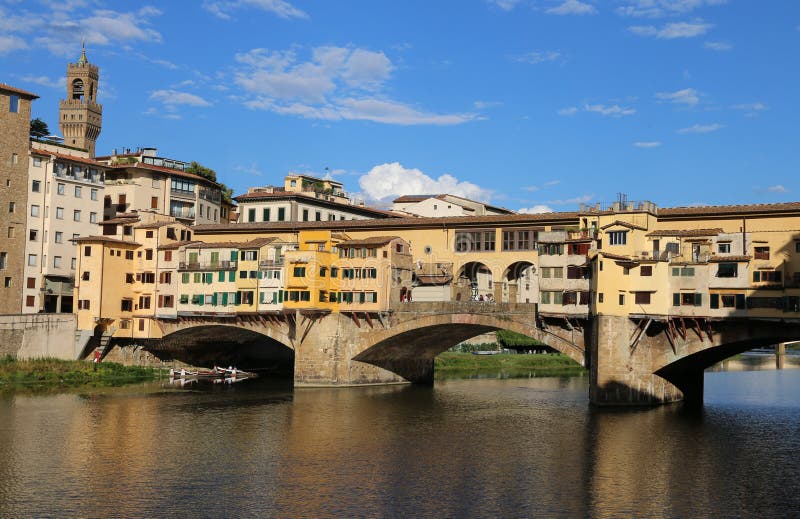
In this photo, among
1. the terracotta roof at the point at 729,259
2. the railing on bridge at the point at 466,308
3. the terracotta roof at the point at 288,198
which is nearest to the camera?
the terracotta roof at the point at 729,259

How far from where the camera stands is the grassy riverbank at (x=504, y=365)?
103750 mm

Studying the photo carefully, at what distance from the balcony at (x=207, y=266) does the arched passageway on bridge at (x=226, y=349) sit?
18.9 feet

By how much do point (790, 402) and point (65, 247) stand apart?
69.4 meters

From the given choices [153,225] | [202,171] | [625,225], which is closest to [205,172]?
[202,171]

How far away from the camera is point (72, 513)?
36875 mm

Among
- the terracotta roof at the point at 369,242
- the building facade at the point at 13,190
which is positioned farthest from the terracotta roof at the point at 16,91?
the terracotta roof at the point at 369,242

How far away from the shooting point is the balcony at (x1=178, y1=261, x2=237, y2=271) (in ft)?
283

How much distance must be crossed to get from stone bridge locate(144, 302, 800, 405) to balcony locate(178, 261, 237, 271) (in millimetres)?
4756

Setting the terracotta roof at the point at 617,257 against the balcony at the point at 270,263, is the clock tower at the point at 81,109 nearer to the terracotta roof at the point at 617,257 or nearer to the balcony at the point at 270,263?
the balcony at the point at 270,263

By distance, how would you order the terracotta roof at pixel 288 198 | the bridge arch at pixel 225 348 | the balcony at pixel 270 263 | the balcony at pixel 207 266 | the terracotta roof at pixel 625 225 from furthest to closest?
the terracotta roof at pixel 288 198, the bridge arch at pixel 225 348, the balcony at pixel 207 266, the balcony at pixel 270 263, the terracotta roof at pixel 625 225

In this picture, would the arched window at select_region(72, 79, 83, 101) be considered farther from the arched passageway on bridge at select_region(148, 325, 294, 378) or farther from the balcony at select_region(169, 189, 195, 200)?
the arched passageway on bridge at select_region(148, 325, 294, 378)

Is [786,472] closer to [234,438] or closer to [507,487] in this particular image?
[507,487]

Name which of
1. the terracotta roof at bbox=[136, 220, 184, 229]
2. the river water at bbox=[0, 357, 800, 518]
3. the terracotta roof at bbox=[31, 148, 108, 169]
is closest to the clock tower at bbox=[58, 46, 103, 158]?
the terracotta roof at bbox=[31, 148, 108, 169]

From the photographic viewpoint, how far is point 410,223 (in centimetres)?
8250
